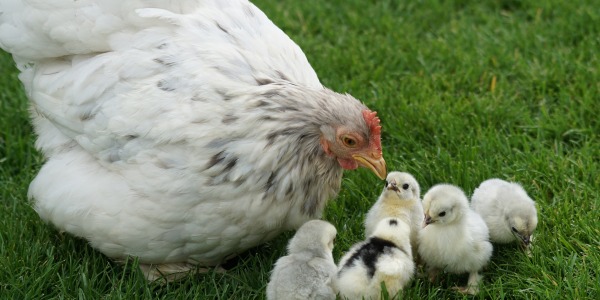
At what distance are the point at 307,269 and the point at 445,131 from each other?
5.83ft

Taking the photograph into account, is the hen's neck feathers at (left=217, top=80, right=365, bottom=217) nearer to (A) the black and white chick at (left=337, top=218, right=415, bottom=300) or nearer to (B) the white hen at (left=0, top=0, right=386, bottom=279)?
A: (B) the white hen at (left=0, top=0, right=386, bottom=279)

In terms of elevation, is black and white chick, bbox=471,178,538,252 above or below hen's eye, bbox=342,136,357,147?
below

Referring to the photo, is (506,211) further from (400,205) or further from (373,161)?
(373,161)

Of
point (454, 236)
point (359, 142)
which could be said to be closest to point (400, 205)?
point (454, 236)

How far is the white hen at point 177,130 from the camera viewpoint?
3773 millimetres

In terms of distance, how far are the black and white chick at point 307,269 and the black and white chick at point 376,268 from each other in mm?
66

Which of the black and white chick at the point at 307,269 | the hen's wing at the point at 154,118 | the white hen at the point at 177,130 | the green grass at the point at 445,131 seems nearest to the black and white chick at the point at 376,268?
the black and white chick at the point at 307,269

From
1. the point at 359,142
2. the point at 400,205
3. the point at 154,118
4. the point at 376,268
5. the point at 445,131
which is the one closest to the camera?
the point at 376,268

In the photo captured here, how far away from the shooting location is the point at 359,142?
12.3 feet

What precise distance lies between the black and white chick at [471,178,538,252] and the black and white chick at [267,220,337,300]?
83 centimetres

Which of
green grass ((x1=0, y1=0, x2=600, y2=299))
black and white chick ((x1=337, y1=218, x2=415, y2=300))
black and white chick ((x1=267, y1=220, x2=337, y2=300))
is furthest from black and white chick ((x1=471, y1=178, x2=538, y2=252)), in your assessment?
black and white chick ((x1=267, y1=220, x2=337, y2=300))

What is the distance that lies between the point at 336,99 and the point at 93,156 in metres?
1.16

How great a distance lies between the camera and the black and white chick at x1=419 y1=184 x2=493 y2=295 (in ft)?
12.6

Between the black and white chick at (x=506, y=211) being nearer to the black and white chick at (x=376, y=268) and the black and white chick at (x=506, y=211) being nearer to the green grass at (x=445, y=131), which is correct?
the green grass at (x=445, y=131)
